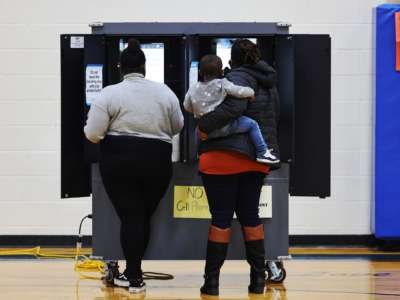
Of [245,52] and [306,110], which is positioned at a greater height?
[245,52]

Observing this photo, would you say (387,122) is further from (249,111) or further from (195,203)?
(249,111)

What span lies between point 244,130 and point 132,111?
0.64 m

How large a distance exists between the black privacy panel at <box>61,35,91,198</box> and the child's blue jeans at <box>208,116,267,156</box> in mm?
998

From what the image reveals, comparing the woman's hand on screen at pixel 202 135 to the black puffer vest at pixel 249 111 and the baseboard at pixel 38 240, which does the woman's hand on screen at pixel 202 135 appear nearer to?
the black puffer vest at pixel 249 111

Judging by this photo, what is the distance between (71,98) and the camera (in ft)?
17.5

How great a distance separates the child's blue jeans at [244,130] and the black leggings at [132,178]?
39 centimetres

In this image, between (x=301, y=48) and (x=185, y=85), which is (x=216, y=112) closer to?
(x=185, y=85)

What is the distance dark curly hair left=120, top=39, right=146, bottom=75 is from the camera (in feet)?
16.2

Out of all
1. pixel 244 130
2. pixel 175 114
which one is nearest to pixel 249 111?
pixel 244 130

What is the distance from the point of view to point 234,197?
484 centimetres

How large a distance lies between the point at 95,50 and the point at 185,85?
58 cm

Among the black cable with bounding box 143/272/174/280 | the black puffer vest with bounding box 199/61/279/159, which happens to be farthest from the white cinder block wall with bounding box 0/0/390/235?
the black puffer vest with bounding box 199/61/279/159

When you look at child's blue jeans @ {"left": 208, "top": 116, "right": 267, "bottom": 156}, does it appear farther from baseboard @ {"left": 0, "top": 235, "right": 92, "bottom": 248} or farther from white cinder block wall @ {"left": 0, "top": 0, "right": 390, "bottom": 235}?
baseboard @ {"left": 0, "top": 235, "right": 92, "bottom": 248}

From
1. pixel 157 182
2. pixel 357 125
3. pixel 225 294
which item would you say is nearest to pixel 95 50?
pixel 157 182
